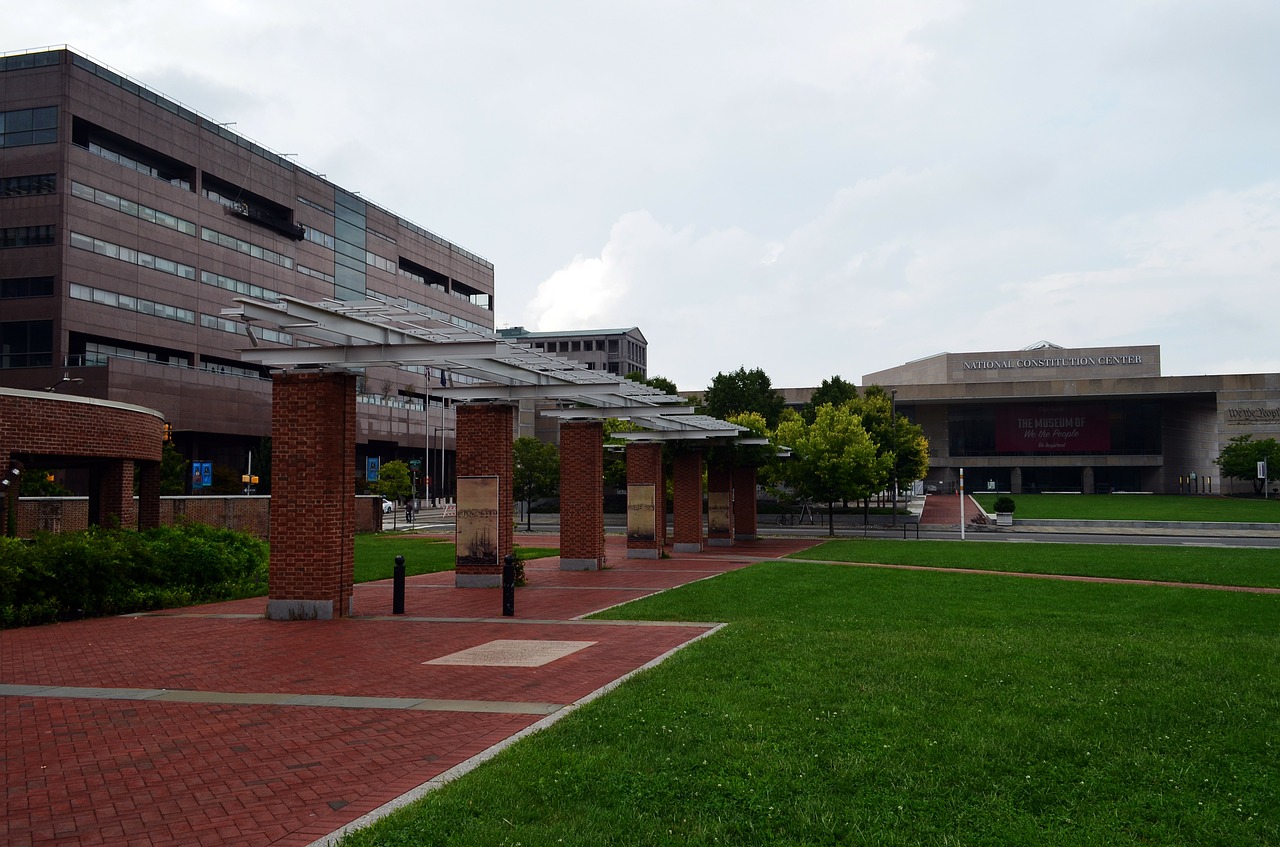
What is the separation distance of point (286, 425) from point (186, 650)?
4066 millimetres

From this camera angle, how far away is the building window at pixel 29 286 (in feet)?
176

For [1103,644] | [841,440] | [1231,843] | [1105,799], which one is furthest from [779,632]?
[841,440]

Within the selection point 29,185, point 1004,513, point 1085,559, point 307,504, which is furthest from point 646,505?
point 29,185

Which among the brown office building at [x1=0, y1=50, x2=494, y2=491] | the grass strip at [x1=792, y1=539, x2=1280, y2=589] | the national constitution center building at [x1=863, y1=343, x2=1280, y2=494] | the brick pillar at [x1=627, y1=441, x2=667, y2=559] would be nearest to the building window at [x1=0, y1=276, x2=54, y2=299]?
the brown office building at [x1=0, y1=50, x2=494, y2=491]

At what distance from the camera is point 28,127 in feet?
179

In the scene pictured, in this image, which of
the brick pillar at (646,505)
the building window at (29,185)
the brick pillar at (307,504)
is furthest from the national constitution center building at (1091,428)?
the brick pillar at (307,504)

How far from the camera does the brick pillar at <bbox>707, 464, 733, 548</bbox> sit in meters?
36.7

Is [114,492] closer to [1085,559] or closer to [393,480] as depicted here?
[1085,559]

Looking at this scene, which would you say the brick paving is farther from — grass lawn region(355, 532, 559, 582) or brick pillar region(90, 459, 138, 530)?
brick pillar region(90, 459, 138, 530)

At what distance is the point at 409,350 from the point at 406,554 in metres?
16.4

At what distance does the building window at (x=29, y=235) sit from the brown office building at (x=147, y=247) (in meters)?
0.12

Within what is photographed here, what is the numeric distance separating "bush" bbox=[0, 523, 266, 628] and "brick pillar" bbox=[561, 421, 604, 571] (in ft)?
25.1

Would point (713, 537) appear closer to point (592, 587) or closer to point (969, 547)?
point (969, 547)

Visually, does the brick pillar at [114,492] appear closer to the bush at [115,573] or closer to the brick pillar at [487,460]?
the bush at [115,573]
